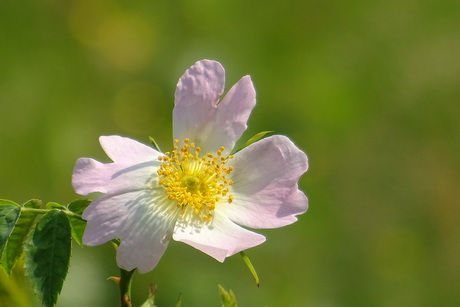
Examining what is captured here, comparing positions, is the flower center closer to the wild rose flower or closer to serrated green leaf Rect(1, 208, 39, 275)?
the wild rose flower

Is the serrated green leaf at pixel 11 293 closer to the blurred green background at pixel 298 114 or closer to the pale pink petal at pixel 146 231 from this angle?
the pale pink petal at pixel 146 231

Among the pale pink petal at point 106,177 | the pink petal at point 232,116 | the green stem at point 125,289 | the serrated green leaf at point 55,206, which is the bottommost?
the green stem at point 125,289

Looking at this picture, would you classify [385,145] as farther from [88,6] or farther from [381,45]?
[88,6]

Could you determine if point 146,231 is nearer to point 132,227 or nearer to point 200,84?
point 132,227

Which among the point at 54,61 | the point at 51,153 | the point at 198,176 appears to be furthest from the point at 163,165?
the point at 54,61

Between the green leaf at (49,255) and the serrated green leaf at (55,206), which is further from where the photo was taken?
the serrated green leaf at (55,206)

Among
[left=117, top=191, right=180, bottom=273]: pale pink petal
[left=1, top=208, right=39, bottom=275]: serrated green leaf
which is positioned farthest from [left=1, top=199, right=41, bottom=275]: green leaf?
[left=117, top=191, right=180, bottom=273]: pale pink petal

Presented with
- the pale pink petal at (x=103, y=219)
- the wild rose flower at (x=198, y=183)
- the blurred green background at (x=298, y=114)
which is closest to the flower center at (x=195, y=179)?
the wild rose flower at (x=198, y=183)

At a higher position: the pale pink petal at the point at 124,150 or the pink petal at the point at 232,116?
the pink petal at the point at 232,116
